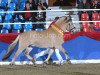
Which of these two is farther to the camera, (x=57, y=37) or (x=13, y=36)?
(x=13, y=36)

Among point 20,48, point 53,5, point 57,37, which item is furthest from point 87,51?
point 53,5

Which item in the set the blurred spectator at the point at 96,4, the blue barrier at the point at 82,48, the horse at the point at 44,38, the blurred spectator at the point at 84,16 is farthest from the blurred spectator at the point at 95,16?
the horse at the point at 44,38

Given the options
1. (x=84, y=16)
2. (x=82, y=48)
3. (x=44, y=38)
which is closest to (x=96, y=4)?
(x=84, y=16)

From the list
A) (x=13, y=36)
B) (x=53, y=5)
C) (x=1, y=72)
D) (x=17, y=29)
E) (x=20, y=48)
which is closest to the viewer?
(x=1, y=72)

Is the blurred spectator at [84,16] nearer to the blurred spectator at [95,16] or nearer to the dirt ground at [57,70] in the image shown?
the blurred spectator at [95,16]

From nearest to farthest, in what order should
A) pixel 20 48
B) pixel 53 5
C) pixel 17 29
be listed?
pixel 20 48 → pixel 17 29 → pixel 53 5

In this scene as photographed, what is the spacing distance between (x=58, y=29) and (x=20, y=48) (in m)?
1.38

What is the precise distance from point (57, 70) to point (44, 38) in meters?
1.42

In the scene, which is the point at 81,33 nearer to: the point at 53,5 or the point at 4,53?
the point at 4,53

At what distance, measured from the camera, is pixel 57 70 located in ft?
39.6

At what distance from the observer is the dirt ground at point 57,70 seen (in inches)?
448

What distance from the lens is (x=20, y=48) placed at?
42.3 feet

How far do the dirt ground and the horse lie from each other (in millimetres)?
433

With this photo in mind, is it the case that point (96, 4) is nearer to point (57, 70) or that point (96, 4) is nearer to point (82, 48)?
point (82, 48)
